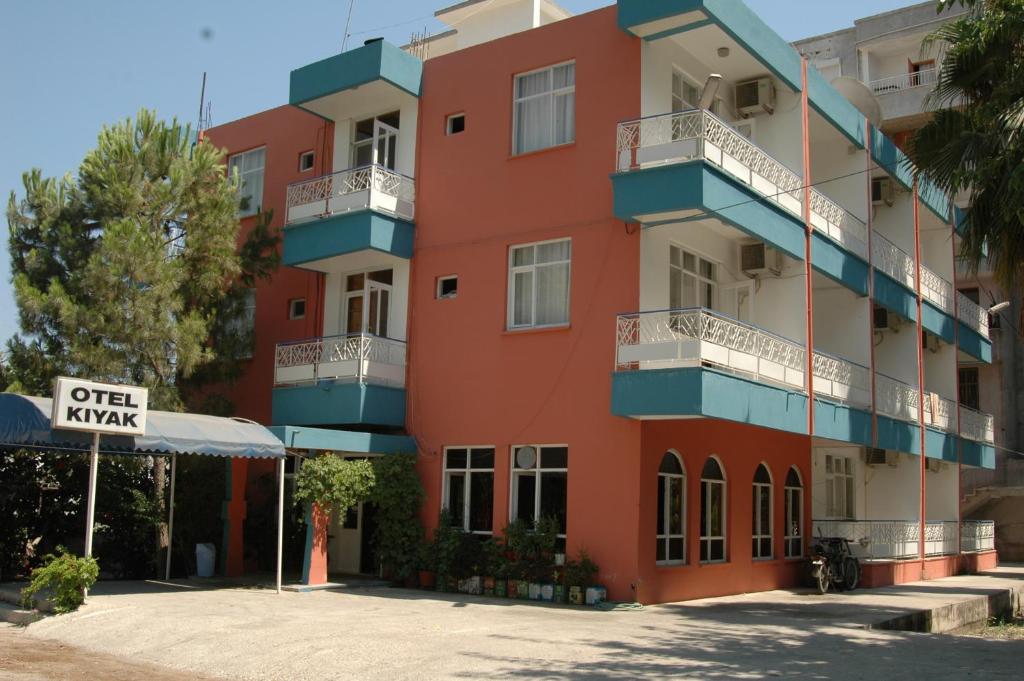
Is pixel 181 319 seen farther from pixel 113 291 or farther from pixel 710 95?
pixel 710 95

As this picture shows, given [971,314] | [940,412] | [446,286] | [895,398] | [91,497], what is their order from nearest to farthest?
[91,497] → [446,286] → [895,398] → [940,412] → [971,314]

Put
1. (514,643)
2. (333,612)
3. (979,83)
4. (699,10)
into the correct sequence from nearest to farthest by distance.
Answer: (514,643) → (333,612) → (699,10) → (979,83)

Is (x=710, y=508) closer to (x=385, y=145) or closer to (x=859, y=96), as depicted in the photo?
(x=385, y=145)

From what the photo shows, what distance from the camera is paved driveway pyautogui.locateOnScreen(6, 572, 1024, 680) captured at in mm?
10336

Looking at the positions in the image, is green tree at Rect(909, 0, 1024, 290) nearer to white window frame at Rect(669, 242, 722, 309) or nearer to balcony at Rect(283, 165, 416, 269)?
white window frame at Rect(669, 242, 722, 309)

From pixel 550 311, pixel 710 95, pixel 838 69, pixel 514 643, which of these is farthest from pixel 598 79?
pixel 838 69

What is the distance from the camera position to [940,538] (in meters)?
25.9

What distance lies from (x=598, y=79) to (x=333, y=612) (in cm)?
1035

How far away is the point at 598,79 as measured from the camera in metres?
18.1

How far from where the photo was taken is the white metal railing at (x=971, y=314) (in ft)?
97.0

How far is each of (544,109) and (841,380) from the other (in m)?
8.27

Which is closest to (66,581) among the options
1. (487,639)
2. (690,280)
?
(487,639)

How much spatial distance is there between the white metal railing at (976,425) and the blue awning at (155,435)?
20614 mm

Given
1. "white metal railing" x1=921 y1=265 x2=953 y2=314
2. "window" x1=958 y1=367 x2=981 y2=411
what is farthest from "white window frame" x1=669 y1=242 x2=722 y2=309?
"window" x1=958 y1=367 x2=981 y2=411
